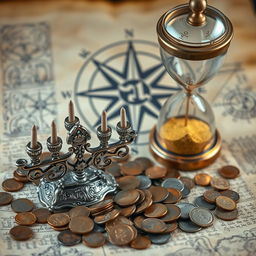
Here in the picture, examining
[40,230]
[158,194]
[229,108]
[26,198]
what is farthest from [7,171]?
[229,108]

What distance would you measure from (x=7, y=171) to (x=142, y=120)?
429 mm

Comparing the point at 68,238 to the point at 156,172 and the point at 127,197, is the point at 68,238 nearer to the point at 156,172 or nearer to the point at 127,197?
the point at 127,197

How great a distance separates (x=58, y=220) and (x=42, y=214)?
54mm

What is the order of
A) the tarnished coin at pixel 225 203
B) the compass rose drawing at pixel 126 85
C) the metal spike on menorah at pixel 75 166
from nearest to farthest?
1. the metal spike on menorah at pixel 75 166
2. the tarnished coin at pixel 225 203
3. the compass rose drawing at pixel 126 85

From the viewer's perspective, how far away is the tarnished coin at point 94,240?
1.57m

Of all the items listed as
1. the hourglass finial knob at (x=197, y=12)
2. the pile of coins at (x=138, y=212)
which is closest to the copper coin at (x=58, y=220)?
the pile of coins at (x=138, y=212)

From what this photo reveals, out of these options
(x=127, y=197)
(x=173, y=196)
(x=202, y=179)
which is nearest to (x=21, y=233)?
(x=127, y=197)

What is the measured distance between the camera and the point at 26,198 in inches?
67.0

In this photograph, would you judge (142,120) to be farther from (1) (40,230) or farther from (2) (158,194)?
(1) (40,230)

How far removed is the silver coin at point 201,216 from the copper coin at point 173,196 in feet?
0.18

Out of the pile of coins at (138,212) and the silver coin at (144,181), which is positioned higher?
the silver coin at (144,181)

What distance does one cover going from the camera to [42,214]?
165 centimetres

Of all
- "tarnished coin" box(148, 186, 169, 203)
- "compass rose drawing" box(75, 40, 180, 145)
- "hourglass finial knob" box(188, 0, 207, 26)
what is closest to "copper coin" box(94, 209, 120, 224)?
"tarnished coin" box(148, 186, 169, 203)

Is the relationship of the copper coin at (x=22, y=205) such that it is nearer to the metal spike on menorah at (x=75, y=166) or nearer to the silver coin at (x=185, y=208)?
the metal spike on menorah at (x=75, y=166)
